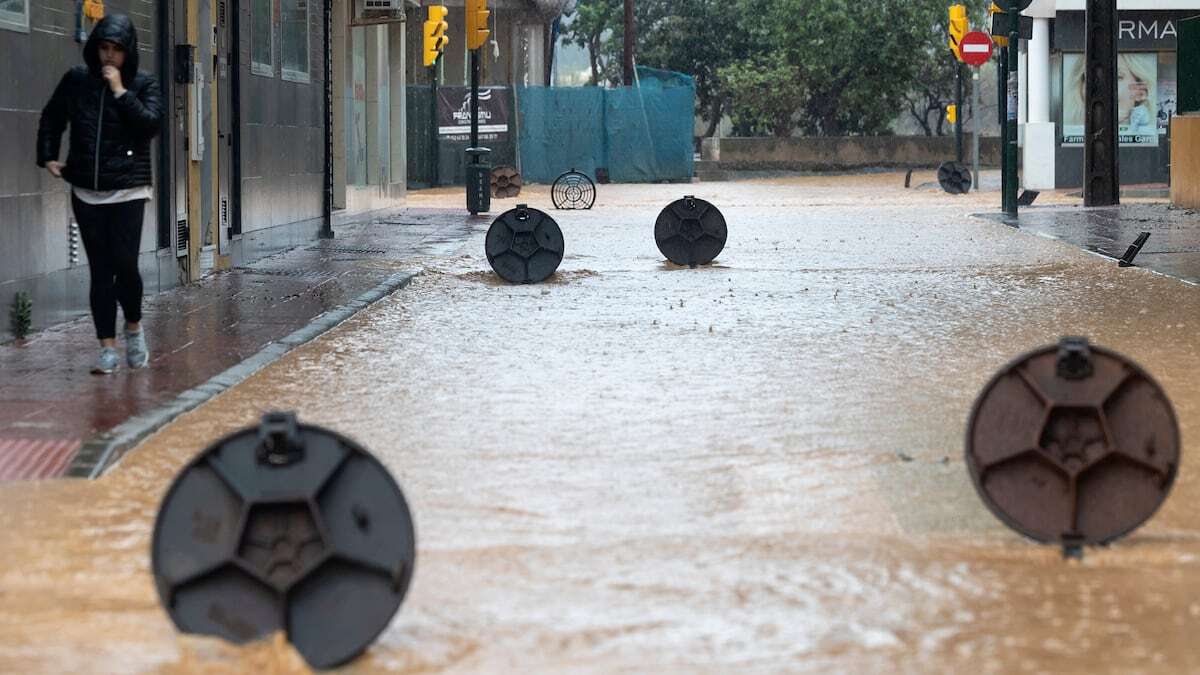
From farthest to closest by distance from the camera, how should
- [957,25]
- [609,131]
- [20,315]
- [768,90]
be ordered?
[768,90] < [609,131] < [957,25] < [20,315]

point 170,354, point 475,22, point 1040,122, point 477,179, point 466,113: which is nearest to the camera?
point 170,354

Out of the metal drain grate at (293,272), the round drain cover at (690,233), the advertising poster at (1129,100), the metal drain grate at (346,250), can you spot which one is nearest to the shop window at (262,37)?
the metal drain grate at (346,250)

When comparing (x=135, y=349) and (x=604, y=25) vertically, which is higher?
(x=604, y=25)

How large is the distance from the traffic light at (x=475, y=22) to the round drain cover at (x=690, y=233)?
35.4 ft

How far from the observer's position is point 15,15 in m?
10.9

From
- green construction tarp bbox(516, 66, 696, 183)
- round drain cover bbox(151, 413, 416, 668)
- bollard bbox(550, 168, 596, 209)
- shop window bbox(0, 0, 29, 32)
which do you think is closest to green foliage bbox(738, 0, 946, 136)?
green construction tarp bbox(516, 66, 696, 183)

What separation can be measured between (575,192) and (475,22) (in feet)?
13.2

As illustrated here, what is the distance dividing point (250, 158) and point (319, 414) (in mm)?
9925

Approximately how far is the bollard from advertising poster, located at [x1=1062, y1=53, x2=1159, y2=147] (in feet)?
35.4

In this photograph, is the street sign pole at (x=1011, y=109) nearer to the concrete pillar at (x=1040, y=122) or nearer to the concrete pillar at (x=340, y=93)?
the concrete pillar at (x=340, y=93)

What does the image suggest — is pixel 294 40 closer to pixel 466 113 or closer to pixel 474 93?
pixel 474 93

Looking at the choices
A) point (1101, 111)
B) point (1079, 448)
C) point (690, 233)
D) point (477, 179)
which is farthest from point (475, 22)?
point (1079, 448)

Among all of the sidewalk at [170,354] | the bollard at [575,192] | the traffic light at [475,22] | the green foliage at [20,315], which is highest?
the traffic light at [475,22]

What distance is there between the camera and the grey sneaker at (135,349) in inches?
375
